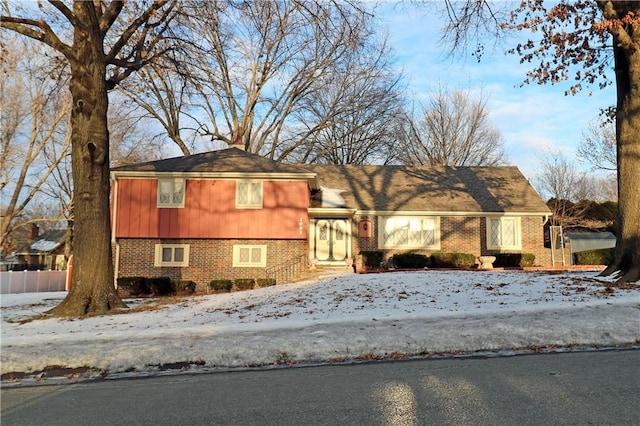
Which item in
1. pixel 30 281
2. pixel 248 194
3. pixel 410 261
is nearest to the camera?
pixel 248 194

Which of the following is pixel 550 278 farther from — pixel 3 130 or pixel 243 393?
pixel 3 130

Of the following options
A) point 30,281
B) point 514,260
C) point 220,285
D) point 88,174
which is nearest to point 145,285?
point 220,285

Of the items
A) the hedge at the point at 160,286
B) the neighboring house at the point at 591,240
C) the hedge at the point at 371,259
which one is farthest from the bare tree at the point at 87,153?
the neighboring house at the point at 591,240

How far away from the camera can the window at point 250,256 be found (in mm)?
21219

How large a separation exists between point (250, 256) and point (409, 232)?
7.71 meters

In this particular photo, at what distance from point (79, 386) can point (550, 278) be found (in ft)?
41.5

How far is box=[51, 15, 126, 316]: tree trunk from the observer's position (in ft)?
43.5

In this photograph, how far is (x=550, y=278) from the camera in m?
14.6

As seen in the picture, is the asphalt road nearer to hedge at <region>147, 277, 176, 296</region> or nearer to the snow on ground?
the snow on ground

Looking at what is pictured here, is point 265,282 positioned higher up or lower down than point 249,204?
A: lower down

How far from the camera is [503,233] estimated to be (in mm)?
24234

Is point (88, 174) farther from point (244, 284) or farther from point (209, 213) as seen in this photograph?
point (244, 284)

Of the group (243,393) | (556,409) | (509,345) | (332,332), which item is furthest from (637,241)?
(243,393)

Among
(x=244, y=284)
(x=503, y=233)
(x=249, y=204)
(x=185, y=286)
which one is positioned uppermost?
(x=249, y=204)
